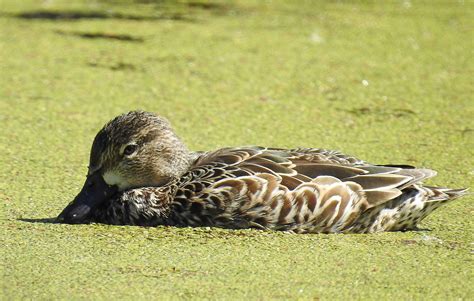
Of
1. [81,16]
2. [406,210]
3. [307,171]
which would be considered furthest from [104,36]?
[406,210]

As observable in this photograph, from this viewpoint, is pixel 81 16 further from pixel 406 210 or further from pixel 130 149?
pixel 406 210

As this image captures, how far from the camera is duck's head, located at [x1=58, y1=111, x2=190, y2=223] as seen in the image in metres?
4.09

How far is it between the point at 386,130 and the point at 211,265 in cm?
210

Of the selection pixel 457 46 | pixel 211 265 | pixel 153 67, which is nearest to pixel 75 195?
pixel 211 265

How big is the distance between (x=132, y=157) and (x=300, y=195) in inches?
27.6

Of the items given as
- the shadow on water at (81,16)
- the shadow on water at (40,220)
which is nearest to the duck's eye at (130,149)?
the shadow on water at (40,220)

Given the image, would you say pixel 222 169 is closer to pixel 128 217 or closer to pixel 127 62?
pixel 128 217

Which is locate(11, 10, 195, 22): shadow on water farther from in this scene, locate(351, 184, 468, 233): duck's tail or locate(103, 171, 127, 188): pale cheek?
→ locate(351, 184, 468, 233): duck's tail

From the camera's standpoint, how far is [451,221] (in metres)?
4.17

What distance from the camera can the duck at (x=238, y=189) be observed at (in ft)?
12.7

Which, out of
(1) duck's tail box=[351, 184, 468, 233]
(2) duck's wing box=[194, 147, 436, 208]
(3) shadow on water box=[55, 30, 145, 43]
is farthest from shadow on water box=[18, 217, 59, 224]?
(3) shadow on water box=[55, 30, 145, 43]

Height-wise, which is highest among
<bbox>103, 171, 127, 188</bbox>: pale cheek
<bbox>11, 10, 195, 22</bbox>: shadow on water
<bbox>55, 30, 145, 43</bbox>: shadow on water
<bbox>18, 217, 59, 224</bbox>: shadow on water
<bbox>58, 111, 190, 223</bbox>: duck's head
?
<bbox>11, 10, 195, 22</bbox>: shadow on water

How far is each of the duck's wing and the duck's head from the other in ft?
0.42

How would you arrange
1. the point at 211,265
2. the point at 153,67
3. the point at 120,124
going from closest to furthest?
1. the point at 211,265
2. the point at 120,124
3. the point at 153,67
